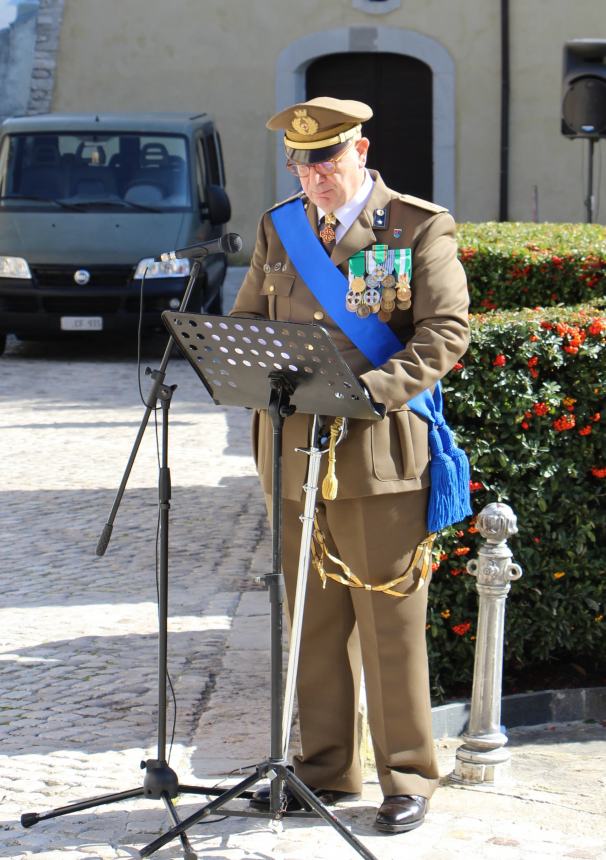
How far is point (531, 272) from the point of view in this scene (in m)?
8.74

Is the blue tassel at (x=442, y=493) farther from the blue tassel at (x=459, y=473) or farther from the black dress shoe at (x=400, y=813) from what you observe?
the black dress shoe at (x=400, y=813)

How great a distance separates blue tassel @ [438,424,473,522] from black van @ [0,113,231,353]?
822cm

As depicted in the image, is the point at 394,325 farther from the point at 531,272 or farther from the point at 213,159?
the point at 213,159

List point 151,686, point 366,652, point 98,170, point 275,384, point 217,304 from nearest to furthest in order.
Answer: point 275,384 < point 366,652 < point 151,686 < point 98,170 < point 217,304

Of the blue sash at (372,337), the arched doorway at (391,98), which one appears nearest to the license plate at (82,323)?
the blue sash at (372,337)

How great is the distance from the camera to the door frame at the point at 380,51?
20531mm

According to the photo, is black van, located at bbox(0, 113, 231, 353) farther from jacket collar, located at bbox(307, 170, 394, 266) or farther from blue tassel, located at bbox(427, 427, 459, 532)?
blue tassel, located at bbox(427, 427, 459, 532)

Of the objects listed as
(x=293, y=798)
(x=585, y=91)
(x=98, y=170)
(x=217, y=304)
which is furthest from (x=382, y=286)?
(x=217, y=304)

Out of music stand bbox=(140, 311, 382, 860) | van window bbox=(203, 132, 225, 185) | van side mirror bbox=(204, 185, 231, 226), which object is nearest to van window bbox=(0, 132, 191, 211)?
van side mirror bbox=(204, 185, 231, 226)

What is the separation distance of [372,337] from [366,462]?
13.4 inches

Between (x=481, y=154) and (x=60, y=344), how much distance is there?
880 centimetres

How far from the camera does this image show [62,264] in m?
12.5

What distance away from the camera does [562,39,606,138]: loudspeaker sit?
1300 cm

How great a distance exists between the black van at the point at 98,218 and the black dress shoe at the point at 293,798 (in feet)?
27.1
